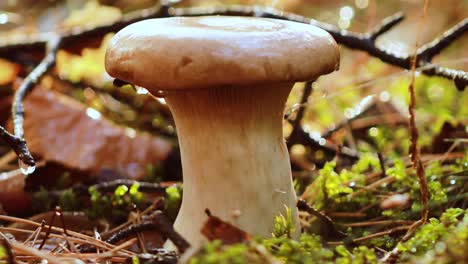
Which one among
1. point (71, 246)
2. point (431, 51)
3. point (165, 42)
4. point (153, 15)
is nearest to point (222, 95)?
point (165, 42)

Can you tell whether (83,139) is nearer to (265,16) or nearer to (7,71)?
(7,71)

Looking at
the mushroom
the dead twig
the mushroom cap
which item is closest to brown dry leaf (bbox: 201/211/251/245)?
the mushroom

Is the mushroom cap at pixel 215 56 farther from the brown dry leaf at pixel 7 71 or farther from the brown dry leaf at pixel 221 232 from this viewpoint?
the brown dry leaf at pixel 7 71

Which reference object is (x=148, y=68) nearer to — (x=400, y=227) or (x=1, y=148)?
(x=400, y=227)

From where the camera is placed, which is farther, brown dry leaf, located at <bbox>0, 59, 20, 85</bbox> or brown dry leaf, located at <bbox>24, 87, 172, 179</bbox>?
brown dry leaf, located at <bbox>0, 59, 20, 85</bbox>

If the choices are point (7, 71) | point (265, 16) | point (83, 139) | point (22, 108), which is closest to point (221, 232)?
point (22, 108)

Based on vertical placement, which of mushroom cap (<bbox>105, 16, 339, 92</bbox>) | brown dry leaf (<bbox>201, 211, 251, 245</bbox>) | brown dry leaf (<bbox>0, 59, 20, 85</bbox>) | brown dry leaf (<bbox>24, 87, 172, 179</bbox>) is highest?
mushroom cap (<bbox>105, 16, 339, 92</bbox>)

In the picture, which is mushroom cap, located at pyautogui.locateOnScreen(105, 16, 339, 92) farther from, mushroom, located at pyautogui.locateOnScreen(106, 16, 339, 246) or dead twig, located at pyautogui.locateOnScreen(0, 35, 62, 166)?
dead twig, located at pyautogui.locateOnScreen(0, 35, 62, 166)
